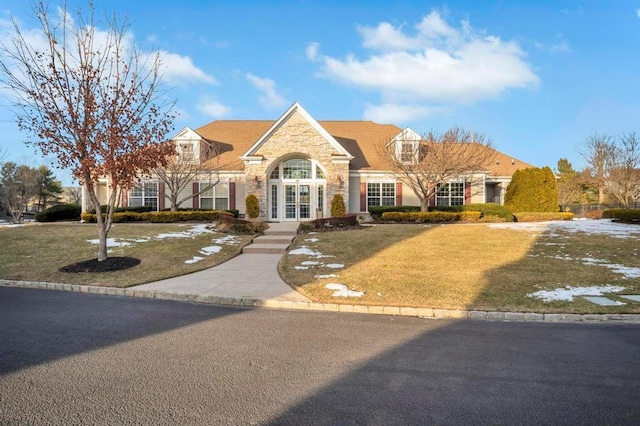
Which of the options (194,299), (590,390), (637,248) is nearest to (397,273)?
(194,299)

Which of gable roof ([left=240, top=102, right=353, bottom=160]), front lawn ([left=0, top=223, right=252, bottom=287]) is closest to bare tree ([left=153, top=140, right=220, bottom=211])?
gable roof ([left=240, top=102, right=353, bottom=160])

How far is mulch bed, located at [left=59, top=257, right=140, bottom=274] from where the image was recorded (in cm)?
1069

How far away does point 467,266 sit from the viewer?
1062 cm

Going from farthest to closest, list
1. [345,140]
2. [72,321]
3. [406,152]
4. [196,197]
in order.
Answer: [345,140] → [196,197] → [406,152] → [72,321]

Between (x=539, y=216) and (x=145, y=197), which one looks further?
(x=145, y=197)

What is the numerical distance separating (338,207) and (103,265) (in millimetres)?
14200

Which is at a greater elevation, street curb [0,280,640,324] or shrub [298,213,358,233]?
shrub [298,213,358,233]

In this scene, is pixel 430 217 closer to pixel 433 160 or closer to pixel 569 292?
pixel 433 160

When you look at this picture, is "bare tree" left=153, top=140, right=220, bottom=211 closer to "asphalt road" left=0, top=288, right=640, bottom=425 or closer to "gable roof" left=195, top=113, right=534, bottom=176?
"gable roof" left=195, top=113, right=534, bottom=176

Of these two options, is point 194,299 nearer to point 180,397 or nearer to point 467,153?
point 180,397

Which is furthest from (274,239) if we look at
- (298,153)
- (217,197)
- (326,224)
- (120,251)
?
(217,197)

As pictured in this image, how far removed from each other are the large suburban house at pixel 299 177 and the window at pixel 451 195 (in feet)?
0.22

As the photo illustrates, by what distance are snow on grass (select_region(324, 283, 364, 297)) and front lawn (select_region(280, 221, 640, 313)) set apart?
0.24 ft

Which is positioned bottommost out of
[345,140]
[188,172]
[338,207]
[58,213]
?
[58,213]
